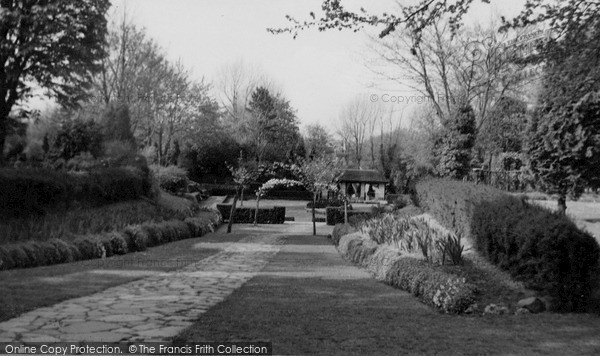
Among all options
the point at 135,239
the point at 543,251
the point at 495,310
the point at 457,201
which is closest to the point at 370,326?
the point at 495,310

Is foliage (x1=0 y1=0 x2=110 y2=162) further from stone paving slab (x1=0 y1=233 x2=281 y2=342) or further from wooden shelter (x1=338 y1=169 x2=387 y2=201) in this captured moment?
wooden shelter (x1=338 y1=169 x2=387 y2=201)

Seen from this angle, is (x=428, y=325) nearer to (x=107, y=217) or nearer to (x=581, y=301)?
(x=581, y=301)

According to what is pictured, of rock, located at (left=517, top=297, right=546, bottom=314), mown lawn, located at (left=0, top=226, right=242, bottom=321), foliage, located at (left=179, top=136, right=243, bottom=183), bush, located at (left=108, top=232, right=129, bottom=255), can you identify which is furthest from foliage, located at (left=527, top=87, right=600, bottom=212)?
foliage, located at (left=179, top=136, right=243, bottom=183)

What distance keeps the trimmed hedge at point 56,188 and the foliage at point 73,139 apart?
2.29 m

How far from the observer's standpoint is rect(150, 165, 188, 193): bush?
1247 inches

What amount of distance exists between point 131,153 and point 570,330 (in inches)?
838

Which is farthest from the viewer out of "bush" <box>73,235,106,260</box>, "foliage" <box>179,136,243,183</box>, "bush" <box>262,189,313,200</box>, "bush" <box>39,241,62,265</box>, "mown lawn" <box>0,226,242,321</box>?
"foliage" <box>179,136,243,183</box>

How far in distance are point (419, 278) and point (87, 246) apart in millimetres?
7724

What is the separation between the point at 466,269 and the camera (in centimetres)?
834

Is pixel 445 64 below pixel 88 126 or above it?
above

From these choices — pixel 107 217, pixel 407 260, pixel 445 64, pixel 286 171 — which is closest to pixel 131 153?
pixel 107 217

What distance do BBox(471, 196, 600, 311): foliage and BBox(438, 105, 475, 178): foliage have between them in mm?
16712

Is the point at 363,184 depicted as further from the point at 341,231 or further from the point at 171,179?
the point at 341,231

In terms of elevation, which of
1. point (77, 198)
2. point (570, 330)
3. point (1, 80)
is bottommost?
point (570, 330)
